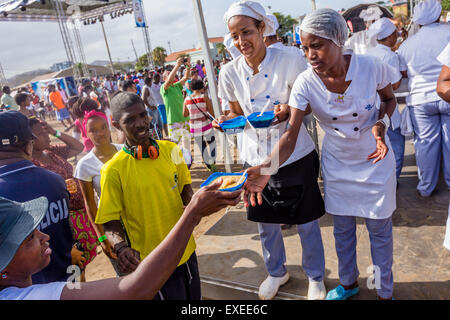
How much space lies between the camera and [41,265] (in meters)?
1.24

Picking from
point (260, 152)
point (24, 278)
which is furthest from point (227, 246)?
point (24, 278)

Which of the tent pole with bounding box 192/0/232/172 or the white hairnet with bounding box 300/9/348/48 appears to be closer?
the white hairnet with bounding box 300/9/348/48

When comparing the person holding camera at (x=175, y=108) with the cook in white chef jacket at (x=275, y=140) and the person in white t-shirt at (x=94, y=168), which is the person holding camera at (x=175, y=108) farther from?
the cook in white chef jacket at (x=275, y=140)

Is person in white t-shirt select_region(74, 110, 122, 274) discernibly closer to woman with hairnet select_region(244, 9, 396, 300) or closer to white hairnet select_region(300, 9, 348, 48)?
woman with hairnet select_region(244, 9, 396, 300)

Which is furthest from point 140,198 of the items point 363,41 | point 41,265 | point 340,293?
point 363,41

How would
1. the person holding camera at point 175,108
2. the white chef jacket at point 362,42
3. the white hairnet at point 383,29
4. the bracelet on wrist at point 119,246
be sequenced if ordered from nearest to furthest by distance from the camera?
1. the bracelet on wrist at point 119,246
2. the white hairnet at point 383,29
3. the white chef jacket at point 362,42
4. the person holding camera at point 175,108

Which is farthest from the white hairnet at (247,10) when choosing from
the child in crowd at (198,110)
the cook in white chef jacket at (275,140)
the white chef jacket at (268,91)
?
the child in crowd at (198,110)

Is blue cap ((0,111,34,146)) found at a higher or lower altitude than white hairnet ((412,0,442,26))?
lower

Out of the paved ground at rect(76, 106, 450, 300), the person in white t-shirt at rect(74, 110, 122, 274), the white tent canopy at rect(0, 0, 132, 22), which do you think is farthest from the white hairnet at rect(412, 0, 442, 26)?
the white tent canopy at rect(0, 0, 132, 22)

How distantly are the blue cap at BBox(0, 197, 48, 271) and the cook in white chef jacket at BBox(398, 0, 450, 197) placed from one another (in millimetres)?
3846

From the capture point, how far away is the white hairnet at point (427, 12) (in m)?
3.37

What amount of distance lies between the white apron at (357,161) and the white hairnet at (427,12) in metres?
2.15

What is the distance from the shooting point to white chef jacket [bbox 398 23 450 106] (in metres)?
3.40

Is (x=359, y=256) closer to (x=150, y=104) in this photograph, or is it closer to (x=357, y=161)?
(x=357, y=161)
